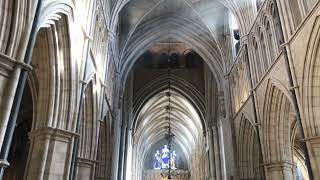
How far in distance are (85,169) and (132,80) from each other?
16.2m

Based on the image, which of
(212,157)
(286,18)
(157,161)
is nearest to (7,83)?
(286,18)

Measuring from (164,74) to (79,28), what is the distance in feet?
66.2

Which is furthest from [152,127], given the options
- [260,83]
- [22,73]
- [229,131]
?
[22,73]

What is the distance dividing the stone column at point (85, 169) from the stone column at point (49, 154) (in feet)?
10.8

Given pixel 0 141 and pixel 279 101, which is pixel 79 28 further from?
pixel 279 101

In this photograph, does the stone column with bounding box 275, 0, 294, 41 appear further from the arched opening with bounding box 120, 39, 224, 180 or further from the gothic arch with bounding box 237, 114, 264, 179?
the arched opening with bounding box 120, 39, 224, 180

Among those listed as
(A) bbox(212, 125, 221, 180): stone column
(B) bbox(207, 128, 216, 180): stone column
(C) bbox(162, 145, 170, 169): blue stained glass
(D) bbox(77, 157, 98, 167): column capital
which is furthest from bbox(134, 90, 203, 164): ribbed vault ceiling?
(D) bbox(77, 157, 98, 167): column capital

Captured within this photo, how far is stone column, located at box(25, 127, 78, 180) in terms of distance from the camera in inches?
303

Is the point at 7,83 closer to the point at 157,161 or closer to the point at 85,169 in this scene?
the point at 85,169

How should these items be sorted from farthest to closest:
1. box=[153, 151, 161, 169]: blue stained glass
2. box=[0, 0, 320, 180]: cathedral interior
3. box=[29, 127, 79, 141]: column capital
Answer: box=[153, 151, 161, 169]: blue stained glass
box=[29, 127, 79, 141]: column capital
box=[0, 0, 320, 180]: cathedral interior

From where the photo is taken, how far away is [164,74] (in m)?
29.6

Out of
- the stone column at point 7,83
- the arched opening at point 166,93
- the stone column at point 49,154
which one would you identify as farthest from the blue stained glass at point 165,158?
the stone column at point 7,83

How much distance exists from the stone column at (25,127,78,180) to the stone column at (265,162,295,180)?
26.5ft

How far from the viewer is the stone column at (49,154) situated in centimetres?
771
